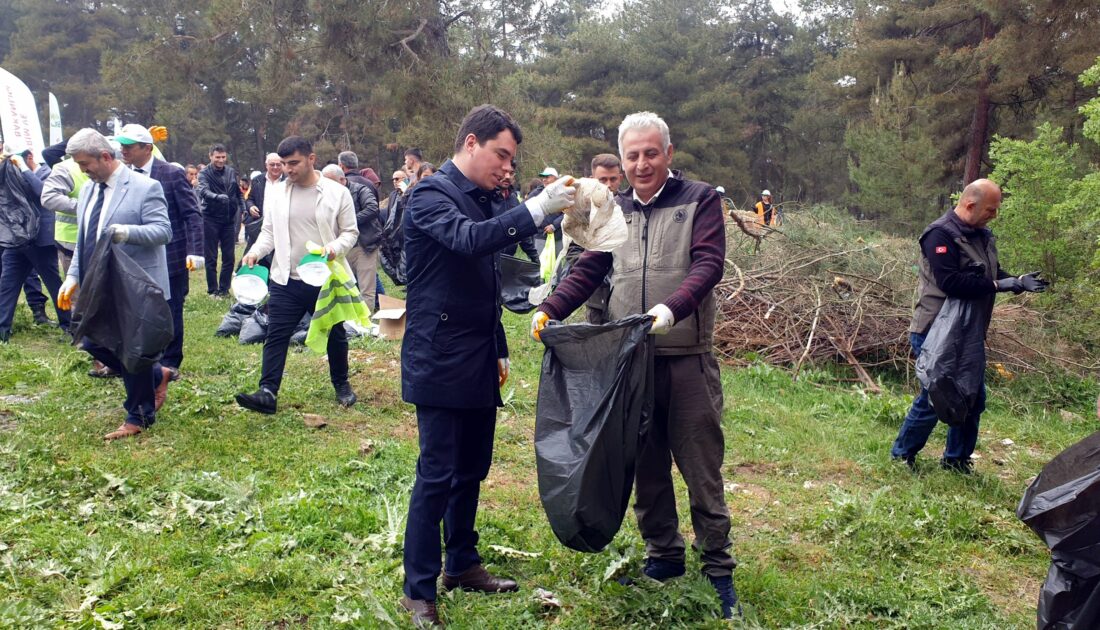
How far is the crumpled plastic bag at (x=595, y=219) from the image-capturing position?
292 centimetres

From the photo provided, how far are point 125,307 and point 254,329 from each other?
3480 millimetres

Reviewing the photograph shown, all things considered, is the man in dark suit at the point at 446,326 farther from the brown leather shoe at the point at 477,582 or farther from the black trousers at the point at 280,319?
the black trousers at the point at 280,319

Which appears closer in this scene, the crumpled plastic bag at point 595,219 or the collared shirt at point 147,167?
the crumpled plastic bag at point 595,219

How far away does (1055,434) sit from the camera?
5977 millimetres

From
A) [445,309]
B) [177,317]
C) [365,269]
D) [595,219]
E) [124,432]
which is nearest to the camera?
[445,309]

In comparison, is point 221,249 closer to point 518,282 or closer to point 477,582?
point 518,282

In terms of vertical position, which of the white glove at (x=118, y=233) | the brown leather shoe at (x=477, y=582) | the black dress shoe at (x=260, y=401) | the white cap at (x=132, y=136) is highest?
the white cap at (x=132, y=136)

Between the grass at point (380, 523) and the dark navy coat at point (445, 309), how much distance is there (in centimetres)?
88

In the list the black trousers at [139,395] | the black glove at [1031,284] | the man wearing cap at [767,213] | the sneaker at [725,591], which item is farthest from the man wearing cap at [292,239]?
the man wearing cap at [767,213]

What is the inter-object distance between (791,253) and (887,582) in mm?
5987

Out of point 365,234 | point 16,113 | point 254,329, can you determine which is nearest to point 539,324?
point 254,329

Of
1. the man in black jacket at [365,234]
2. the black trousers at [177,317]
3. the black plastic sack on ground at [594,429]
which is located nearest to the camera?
the black plastic sack on ground at [594,429]

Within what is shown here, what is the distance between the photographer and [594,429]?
9.06 ft

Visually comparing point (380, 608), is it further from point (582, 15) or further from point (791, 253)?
point (582, 15)
